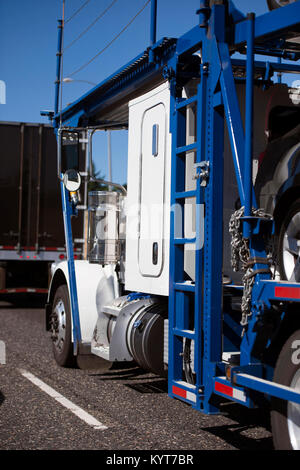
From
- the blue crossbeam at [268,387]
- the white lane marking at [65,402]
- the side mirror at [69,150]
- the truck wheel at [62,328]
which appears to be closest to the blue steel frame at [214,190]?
the blue crossbeam at [268,387]

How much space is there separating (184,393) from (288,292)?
152cm

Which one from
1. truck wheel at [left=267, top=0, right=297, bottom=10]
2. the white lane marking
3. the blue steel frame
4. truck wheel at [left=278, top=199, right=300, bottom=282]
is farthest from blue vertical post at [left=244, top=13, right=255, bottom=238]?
the white lane marking

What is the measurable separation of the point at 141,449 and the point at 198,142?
2.18m

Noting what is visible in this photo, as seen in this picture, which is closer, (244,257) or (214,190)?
(244,257)

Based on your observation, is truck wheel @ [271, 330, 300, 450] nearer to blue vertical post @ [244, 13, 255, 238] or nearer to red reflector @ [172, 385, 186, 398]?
blue vertical post @ [244, 13, 255, 238]

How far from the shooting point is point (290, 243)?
4816 mm

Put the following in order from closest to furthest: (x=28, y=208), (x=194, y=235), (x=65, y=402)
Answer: (x=194, y=235)
(x=65, y=402)
(x=28, y=208)

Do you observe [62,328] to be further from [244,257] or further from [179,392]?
[244,257]

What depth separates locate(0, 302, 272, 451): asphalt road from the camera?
5.01 m

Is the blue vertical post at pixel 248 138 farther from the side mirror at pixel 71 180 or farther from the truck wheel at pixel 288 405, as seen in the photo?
the side mirror at pixel 71 180

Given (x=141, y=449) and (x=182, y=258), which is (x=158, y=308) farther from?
(x=141, y=449)

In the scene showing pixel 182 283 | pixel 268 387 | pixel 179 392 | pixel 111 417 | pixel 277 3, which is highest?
pixel 277 3

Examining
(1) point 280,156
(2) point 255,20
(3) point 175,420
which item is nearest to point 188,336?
(3) point 175,420

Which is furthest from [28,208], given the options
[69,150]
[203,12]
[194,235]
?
[203,12]
